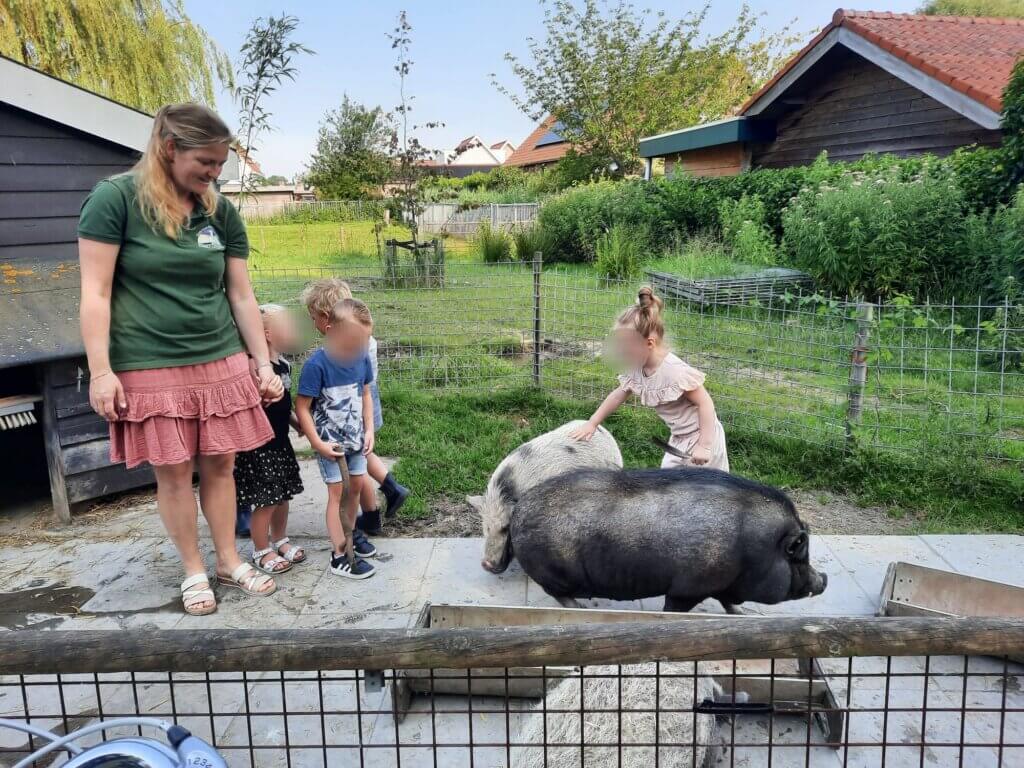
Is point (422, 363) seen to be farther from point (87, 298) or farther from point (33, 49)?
point (33, 49)

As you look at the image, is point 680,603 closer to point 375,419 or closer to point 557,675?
point 557,675

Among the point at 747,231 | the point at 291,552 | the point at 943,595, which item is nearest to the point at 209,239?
the point at 291,552

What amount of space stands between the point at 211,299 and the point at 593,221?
13.0m

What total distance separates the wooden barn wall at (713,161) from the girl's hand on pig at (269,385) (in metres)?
13.5

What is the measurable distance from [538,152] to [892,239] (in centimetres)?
2910

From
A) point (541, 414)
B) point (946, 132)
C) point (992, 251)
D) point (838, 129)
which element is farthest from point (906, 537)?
point (838, 129)

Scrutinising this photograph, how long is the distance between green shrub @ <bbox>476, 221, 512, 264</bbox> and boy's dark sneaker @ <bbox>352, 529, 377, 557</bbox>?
1015cm

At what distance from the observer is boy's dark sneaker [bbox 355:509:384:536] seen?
427 cm

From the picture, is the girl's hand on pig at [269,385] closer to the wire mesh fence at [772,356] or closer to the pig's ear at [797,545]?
the wire mesh fence at [772,356]

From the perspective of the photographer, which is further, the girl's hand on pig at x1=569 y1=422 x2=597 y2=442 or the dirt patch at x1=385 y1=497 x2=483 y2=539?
the dirt patch at x1=385 y1=497 x2=483 y2=539

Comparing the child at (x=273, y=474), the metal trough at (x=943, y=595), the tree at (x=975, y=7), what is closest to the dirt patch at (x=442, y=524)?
the child at (x=273, y=474)

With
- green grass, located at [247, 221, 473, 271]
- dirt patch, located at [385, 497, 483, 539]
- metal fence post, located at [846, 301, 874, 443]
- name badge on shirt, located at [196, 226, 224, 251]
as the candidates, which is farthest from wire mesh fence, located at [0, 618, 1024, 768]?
green grass, located at [247, 221, 473, 271]

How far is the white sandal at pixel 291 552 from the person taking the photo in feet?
13.1

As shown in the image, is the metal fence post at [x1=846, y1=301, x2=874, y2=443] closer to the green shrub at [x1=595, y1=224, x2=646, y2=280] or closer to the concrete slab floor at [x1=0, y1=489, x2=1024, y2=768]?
the concrete slab floor at [x1=0, y1=489, x2=1024, y2=768]
